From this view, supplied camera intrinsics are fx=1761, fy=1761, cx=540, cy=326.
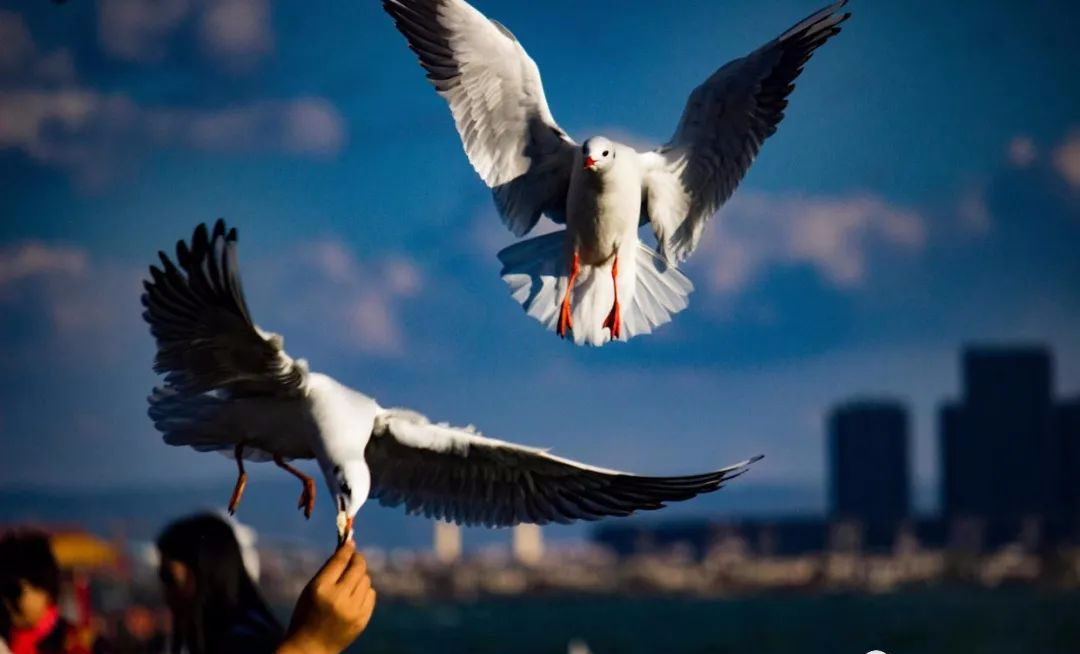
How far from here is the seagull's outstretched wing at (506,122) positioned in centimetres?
271

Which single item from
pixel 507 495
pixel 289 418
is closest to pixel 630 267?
pixel 507 495

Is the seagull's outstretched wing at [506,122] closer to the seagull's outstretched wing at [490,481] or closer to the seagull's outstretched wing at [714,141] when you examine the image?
the seagull's outstretched wing at [714,141]

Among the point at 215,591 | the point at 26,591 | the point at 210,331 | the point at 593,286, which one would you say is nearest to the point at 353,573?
the point at 210,331

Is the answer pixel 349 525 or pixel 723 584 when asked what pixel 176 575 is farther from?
pixel 723 584

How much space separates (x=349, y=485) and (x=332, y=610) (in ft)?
1.08

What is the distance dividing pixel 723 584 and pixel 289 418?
2031 inches

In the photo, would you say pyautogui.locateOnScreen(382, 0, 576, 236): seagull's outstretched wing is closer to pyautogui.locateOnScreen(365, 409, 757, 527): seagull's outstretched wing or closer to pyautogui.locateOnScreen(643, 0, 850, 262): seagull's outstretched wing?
pyautogui.locateOnScreen(643, 0, 850, 262): seagull's outstretched wing

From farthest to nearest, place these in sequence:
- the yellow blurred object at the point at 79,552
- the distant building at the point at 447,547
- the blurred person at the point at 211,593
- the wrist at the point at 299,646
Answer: the distant building at the point at 447,547
the yellow blurred object at the point at 79,552
the blurred person at the point at 211,593
the wrist at the point at 299,646

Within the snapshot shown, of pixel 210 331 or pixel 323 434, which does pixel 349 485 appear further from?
pixel 210 331

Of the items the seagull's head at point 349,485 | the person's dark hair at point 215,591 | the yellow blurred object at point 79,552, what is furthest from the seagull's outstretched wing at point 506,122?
the yellow blurred object at point 79,552

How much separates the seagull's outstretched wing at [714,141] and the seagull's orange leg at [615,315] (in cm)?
12

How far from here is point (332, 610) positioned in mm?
1242

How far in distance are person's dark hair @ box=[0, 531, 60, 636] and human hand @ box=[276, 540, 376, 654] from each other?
83 centimetres

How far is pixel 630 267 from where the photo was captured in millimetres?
2654
